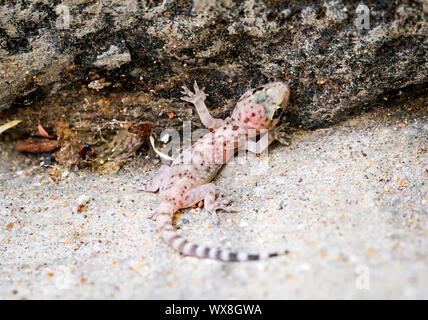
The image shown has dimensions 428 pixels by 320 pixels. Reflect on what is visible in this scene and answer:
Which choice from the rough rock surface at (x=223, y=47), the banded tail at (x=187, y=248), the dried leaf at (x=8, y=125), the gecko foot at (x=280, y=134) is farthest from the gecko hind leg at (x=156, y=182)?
the dried leaf at (x=8, y=125)

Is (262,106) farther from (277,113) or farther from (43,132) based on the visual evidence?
(43,132)

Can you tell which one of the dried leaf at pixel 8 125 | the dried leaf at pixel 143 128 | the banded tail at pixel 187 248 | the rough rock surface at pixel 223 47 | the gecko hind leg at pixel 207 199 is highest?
the rough rock surface at pixel 223 47

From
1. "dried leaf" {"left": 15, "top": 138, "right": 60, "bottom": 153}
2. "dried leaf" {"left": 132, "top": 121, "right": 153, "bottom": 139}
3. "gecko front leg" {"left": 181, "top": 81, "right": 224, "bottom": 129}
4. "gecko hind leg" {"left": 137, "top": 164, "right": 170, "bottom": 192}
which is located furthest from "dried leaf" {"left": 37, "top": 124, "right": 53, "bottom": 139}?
"gecko front leg" {"left": 181, "top": 81, "right": 224, "bottom": 129}

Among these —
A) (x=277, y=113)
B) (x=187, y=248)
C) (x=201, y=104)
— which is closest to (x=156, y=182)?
(x=201, y=104)

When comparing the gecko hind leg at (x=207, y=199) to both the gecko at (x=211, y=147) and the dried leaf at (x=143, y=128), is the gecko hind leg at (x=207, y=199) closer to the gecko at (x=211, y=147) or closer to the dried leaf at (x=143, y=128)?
the gecko at (x=211, y=147)

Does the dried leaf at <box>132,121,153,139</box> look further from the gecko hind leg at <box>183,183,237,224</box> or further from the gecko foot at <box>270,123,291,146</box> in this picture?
the gecko foot at <box>270,123,291,146</box>

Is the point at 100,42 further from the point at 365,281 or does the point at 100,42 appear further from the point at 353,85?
the point at 365,281

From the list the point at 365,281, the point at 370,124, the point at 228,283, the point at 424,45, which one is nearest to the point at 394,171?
the point at 370,124
